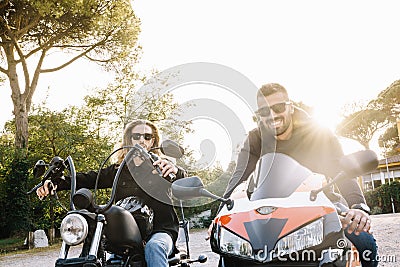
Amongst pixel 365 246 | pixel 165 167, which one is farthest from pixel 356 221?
pixel 165 167

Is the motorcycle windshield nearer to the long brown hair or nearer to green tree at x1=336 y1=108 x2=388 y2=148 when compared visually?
the long brown hair

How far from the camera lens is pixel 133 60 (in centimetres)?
2017

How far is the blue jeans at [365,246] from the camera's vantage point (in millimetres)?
2564

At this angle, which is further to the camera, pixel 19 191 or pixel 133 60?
pixel 133 60

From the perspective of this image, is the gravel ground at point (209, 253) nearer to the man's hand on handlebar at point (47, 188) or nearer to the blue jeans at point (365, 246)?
the blue jeans at point (365, 246)

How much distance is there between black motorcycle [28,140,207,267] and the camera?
2.45 metres

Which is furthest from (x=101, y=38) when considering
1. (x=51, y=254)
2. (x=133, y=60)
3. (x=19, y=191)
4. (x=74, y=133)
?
(x=51, y=254)

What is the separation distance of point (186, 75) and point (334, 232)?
1229mm

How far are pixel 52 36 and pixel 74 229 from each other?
695 inches

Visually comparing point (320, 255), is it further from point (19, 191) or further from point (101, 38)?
point (101, 38)

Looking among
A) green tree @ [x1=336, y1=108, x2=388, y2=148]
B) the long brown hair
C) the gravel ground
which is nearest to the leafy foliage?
green tree @ [x1=336, y1=108, x2=388, y2=148]

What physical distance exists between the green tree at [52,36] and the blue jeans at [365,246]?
52.0 feet

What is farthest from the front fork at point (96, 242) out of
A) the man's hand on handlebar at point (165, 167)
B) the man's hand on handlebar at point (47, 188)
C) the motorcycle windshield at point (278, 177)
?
Answer: the motorcycle windshield at point (278, 177)

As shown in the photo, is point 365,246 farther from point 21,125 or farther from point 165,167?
point 21,125
